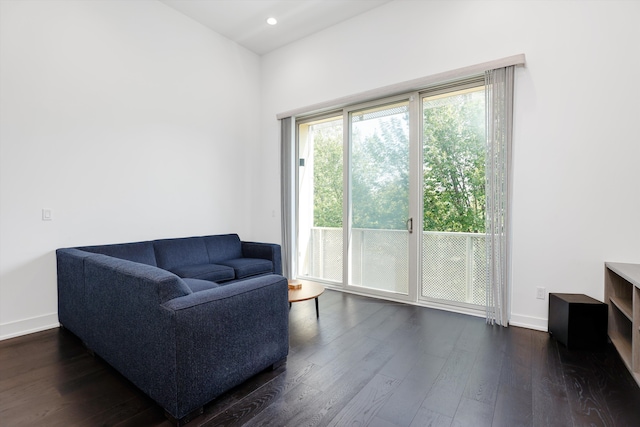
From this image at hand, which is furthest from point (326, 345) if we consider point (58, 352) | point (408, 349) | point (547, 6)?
point (547, 6)

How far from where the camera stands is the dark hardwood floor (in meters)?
1.60

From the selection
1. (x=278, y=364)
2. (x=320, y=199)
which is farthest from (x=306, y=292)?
(x=320, y=199)

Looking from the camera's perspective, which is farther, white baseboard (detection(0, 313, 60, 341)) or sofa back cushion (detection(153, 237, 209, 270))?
sofa back cushion (detection(153, 237, 209, 270))

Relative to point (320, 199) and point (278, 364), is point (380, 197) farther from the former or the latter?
point (278, 364)

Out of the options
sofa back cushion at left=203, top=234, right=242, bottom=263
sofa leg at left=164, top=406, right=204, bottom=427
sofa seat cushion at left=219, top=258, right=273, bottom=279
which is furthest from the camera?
sofa back cushion at left=203, top=234, right=242, bottom=263

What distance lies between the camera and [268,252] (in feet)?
13.4

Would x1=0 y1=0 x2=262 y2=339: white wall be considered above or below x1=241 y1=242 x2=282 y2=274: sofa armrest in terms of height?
above

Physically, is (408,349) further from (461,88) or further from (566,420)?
(461,88)

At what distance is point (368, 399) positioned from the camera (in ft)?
5.76

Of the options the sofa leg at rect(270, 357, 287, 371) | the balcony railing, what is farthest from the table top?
the balcony railing

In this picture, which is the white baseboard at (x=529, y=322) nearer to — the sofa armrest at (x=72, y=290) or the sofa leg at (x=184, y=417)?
A: the sofa leg at (x=184, y=417)

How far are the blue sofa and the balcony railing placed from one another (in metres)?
1.99

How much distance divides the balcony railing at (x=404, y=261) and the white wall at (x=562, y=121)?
416mm

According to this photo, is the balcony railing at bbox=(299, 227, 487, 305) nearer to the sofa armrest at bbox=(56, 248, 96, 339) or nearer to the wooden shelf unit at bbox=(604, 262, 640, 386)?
the wooden shelf unit at bbox=(604, 262, 640, 386)
